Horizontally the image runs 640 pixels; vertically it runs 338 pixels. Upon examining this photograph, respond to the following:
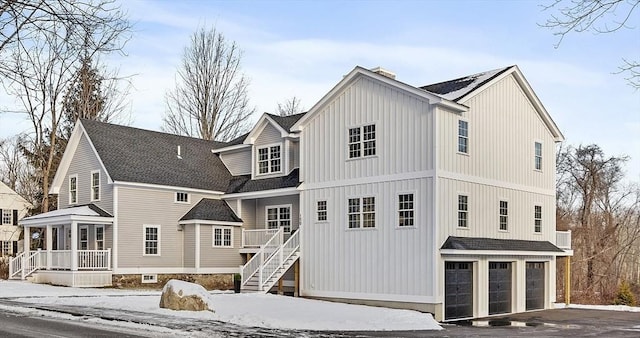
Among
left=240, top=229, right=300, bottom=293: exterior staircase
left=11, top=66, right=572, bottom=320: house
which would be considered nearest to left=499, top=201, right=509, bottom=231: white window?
left=11, top=66, right=572, bottom=320: house

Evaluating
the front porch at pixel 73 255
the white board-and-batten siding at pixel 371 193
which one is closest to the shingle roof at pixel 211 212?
the front porch at pixel 73 255

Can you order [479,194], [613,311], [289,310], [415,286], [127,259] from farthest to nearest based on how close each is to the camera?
1. [127,259]
2. [613,311]
3. [479,194]
4. [415,286]
5. [289,310]

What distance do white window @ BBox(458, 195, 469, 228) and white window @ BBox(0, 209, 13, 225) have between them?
50039 mm

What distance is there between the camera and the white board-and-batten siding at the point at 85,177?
31609mm

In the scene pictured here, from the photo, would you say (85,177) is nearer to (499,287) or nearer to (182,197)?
(182,197)

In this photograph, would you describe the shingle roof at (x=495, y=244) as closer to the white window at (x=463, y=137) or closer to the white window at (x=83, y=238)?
the white window at (x=463, y=137)

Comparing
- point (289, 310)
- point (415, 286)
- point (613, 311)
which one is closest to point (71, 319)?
point (289, 310)

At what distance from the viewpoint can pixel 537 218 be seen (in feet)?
99.0

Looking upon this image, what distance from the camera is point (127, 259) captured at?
30922 millimetres

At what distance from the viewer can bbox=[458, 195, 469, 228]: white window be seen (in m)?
25.4

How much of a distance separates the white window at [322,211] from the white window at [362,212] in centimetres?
128

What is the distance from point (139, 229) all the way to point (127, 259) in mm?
1450

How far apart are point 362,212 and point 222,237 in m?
9.37

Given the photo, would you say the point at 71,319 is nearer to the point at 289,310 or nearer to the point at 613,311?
the point at 289,310
